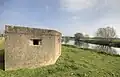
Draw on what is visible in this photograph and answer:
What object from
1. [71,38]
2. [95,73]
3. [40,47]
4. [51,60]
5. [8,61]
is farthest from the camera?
[71,38]

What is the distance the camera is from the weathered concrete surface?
977cm

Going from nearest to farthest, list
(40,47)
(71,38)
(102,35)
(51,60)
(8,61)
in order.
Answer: (8,61) < (40,47) < (51,60) < (102,35) < (71,38)

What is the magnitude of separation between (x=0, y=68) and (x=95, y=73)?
5.82 meters

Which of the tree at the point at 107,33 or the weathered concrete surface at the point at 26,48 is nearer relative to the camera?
the weathered concrete surface at the point at 26,48

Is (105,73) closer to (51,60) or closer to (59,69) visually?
(59,69)

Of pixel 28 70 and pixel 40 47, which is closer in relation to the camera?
pixel 28 70

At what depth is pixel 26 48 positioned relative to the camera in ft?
34.6

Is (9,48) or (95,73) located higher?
(9,48)

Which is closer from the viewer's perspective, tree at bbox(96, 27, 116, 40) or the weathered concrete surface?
the weathered concrete surface

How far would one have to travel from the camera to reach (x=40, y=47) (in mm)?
11430

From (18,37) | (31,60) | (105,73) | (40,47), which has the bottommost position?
(105,73)

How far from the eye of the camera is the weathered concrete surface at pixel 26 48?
32.0 feet

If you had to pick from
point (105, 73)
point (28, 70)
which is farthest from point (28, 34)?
point (105, 73)

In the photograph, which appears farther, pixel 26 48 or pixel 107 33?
pixel 107 33
